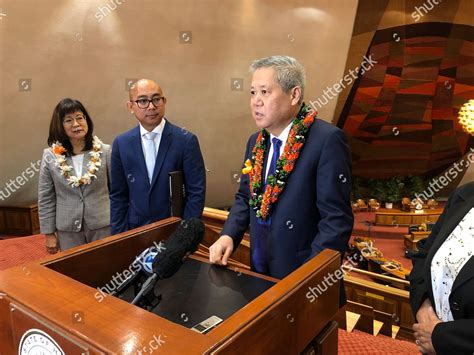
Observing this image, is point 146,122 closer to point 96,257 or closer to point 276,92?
point 276,92

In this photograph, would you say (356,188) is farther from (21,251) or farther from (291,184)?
(291,184)

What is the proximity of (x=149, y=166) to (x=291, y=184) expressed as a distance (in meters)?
0.98

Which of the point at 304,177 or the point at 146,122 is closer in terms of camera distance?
the point at 304,177

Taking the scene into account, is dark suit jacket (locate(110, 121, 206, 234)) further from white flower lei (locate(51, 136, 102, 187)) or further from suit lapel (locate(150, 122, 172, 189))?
white flower lei (locate(51, 136, 102, 187))

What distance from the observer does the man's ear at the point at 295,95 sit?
1355mm

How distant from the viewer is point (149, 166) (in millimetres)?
2098

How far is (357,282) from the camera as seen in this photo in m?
3.77

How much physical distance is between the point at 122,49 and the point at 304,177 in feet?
15.3

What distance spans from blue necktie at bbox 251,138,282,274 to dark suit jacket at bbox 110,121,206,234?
70 centimetres

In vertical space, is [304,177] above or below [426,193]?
above

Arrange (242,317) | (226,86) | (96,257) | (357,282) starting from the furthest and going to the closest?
(226,86), (357,282), (96,257), (242,317)

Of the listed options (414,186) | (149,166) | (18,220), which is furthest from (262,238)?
(414,186)

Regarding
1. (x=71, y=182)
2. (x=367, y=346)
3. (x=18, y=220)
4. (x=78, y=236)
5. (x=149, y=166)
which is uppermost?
(x=149, y=166)

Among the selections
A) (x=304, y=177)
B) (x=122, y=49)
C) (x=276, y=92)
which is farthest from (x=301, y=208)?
(x=122, y=49)
